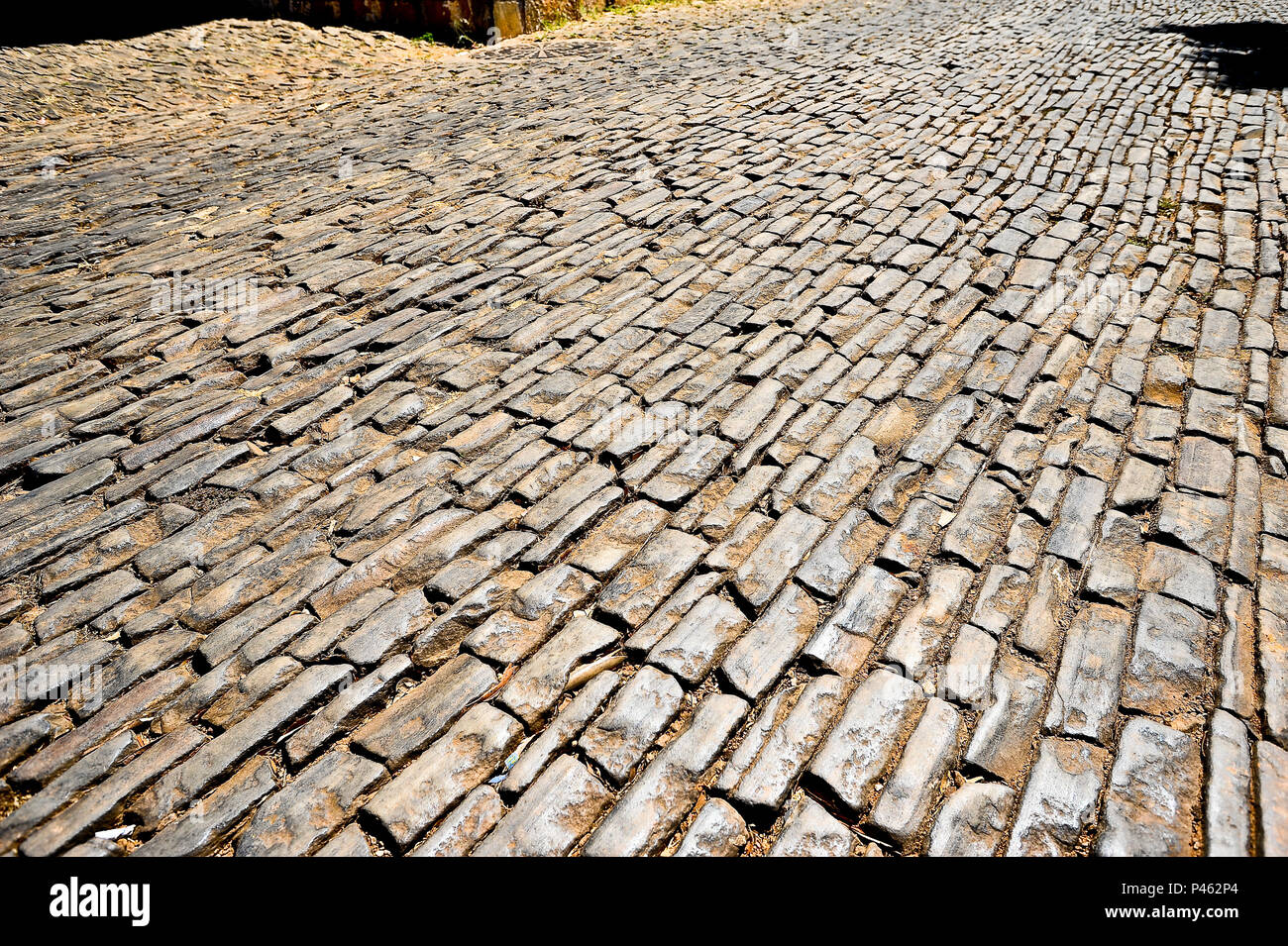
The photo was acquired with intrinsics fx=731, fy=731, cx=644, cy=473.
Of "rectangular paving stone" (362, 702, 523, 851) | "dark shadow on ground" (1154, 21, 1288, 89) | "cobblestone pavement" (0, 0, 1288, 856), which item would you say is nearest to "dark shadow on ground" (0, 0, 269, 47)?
"cobblestone pavement" (0, 0, 1288, 856)

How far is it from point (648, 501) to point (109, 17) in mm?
12193

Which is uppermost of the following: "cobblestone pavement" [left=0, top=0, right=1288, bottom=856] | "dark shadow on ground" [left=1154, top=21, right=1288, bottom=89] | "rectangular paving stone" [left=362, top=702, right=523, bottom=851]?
"dark shadow on ground" [left=1154, top=21, right=1288, bottom=89]

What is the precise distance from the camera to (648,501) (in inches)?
121

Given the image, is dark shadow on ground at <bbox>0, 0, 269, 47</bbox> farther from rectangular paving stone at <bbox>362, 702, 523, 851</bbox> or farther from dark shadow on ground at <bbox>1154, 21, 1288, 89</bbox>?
dark shadow on ground at <bbox>1154, 21, 1288, 89</bbox>

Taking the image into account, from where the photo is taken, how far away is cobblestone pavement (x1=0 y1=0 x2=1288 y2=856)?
209 cm

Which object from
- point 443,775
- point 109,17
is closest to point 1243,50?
point 443,775

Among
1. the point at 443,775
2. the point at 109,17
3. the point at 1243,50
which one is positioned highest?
the point at 109,17

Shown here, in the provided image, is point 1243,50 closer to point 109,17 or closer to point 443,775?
point 443,775

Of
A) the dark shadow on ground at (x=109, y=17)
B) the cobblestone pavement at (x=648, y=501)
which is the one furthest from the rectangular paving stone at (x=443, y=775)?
the dark shadow on ground at (x=109, y=17)

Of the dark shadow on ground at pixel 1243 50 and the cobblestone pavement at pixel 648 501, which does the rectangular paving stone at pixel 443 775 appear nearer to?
the cobblestone pavement at pixel 648 501

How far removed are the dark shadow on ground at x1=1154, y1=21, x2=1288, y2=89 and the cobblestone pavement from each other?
3.07 m

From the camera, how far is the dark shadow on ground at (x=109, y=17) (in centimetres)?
935

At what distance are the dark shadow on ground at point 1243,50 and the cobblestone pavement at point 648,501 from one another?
10.1 feet

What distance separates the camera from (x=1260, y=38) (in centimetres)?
1056
